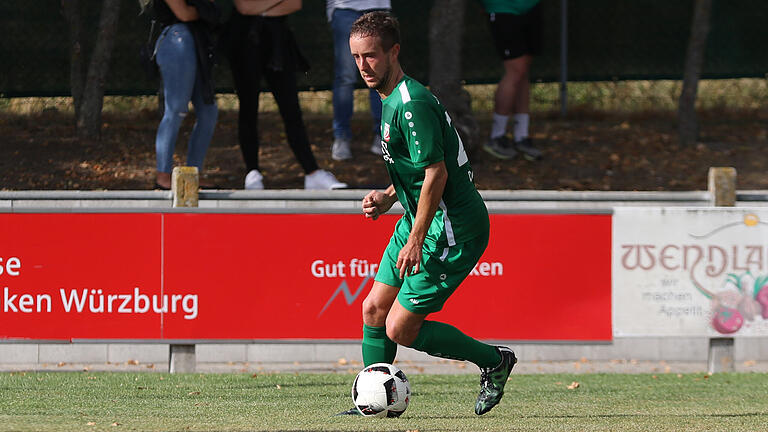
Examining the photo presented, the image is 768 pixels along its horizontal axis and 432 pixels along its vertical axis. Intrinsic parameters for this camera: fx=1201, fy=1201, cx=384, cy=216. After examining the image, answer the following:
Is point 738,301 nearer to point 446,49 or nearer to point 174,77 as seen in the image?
point 446,49

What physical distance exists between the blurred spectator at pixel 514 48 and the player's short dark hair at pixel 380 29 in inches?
277

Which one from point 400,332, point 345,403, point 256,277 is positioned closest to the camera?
point 400,332

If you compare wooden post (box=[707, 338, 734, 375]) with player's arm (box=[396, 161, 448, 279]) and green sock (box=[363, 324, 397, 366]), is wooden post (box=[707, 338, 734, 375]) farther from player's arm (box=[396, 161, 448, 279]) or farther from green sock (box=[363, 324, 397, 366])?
player's arm (box=[396, 161, 448, 279])

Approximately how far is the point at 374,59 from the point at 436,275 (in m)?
1.13

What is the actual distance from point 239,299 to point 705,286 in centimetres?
386

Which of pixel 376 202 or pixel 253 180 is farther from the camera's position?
pixel 253 180

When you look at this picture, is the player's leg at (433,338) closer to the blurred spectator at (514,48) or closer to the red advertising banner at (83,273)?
the red advertising banner at (83,273)

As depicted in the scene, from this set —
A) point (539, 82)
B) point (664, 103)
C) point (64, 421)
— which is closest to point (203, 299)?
point (64, 421)

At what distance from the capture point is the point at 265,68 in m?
11.4

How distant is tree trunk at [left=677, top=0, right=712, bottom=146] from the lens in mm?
13922

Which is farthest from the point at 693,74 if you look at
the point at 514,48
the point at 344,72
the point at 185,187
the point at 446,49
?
the point at 185,187

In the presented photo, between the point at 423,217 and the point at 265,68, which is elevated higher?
the point at 423,217

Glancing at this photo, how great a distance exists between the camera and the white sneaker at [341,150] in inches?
502


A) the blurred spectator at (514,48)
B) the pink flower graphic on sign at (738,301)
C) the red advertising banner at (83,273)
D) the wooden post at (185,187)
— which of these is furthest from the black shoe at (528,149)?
the red advertising banner at (83,273)
